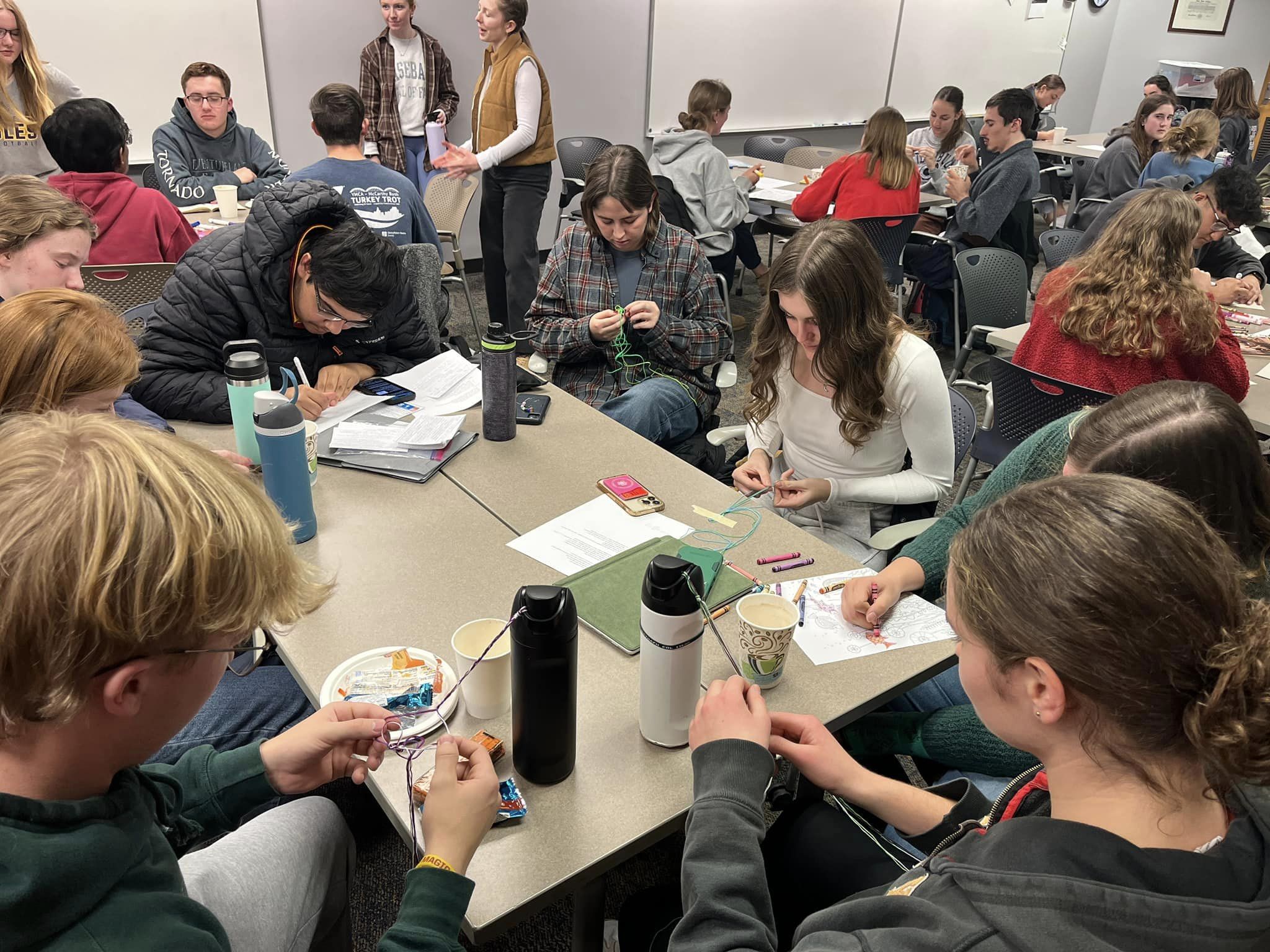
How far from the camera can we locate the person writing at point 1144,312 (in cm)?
250

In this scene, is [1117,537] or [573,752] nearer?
[1117,537]

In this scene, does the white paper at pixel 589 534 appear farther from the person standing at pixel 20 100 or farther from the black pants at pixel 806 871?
the person standing at pixel 20 100

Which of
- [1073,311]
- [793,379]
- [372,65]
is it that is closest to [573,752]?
[793,379]

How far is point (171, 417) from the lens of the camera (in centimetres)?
214

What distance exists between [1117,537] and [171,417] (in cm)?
207

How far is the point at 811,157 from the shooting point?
6328 millimetres

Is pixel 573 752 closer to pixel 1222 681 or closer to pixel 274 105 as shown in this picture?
pixel 1222 681

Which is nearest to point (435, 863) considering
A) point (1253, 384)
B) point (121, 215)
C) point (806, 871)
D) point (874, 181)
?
point (806, 871)

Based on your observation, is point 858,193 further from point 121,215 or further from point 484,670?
point 484,670

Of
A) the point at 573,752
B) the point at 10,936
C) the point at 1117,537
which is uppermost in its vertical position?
the point at 1117,537

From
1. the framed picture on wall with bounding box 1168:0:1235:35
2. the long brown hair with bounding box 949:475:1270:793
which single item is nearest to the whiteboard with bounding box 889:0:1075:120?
the framed picture on wall with bounding box 1168:0:1235:35

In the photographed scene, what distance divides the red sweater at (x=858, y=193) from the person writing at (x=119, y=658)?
4.22m

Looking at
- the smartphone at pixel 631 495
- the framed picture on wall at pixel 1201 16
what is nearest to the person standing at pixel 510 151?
the smartphone at pixel 631 495

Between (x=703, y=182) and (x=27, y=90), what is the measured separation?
10.8 ft
